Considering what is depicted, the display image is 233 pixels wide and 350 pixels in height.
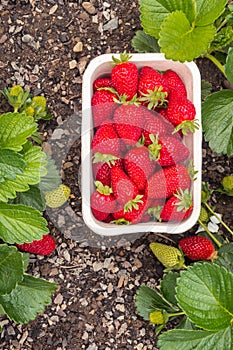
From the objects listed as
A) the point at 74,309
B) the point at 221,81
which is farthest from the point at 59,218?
the point at 221,81

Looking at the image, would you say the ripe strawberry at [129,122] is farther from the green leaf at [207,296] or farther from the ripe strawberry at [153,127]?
the green leaf at [207,296]

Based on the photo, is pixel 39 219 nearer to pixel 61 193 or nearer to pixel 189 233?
pixel 61 193

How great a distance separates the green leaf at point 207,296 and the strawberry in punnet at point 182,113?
0.27 meters

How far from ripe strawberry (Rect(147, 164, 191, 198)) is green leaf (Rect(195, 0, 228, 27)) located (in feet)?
0.92

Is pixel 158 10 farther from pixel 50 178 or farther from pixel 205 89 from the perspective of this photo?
pixel 50 178

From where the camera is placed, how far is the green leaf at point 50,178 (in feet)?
4.69

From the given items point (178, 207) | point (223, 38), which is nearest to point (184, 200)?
point (178, 207)

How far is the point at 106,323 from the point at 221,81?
1.94 feet

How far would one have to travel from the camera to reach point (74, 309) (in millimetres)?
1543

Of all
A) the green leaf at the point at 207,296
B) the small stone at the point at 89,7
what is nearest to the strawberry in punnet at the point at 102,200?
the green leaf at the point at 207,296

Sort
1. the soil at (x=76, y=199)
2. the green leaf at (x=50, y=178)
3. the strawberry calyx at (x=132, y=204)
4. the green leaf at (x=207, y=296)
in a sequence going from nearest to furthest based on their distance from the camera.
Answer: the green leaf at (x=207, y=296)
the strawberry calyx at (x=132, y=204)
the green leaf at (x=50, y=178)
the soil at (x=76, y=199)

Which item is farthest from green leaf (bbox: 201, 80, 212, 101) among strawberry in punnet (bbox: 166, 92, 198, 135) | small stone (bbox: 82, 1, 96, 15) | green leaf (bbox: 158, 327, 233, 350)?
green leaf (bbox: 158, 327, 233, 350)

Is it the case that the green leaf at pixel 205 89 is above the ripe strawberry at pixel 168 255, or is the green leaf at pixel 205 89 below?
above

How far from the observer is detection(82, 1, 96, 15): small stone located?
62.5 inches
